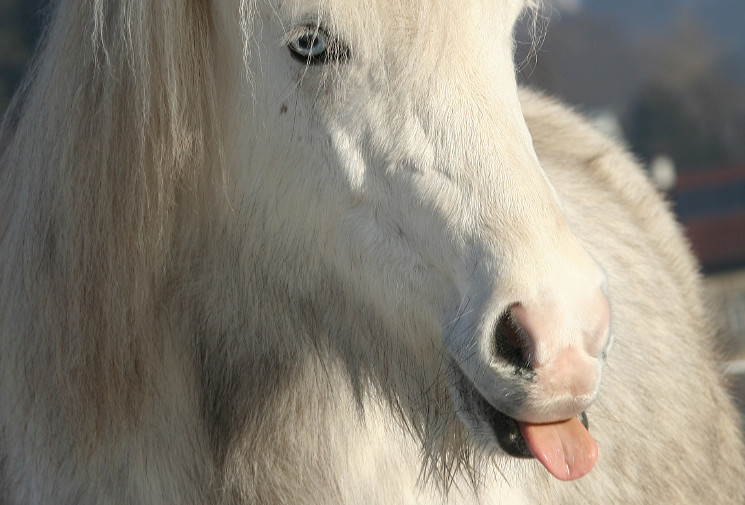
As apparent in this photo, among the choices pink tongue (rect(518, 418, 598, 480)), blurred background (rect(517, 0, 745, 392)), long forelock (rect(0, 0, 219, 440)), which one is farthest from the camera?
blurred background (rect(517, 0, 745, 392))

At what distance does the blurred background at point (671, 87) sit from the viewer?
4.17m

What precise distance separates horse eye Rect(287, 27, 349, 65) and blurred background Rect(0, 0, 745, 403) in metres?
0.61

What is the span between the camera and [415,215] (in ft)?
4.68

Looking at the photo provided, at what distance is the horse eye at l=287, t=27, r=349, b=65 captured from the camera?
1.45 meters

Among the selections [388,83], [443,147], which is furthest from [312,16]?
[443,147]

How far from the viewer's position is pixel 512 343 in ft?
4.29

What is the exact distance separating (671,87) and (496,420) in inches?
1301

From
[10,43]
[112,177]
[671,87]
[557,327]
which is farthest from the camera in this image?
[671,87]

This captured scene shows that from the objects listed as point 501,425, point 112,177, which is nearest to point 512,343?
point 501,425

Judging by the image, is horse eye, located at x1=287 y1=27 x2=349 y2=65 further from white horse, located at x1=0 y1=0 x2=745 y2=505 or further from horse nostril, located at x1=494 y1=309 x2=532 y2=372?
horse nostril, located at x1=494 y1=309 x2=532 y2=372

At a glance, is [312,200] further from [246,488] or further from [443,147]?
[246,488]

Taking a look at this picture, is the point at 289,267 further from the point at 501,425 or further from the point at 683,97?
the point at 683,97

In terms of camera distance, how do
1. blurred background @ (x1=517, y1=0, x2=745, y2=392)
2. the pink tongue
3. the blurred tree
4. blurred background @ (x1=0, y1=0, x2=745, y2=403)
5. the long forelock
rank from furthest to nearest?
the blurred tree
blurred background @ (x1=517, y1=0, x2=745, y2=392)
blurred background @ (x1=0, y1=0, x2=745, y2=403)
the long forelock
the pink tongue

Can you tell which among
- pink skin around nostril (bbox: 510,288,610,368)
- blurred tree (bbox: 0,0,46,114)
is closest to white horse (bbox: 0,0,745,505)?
pink skin around nostril (bbox: 510,288,610,368)
